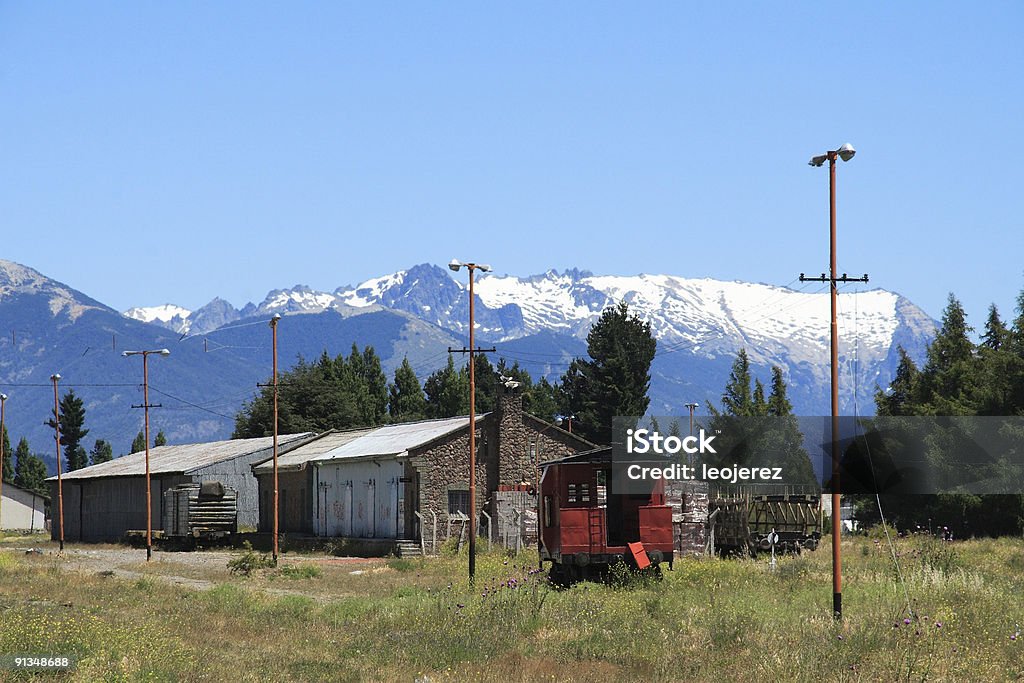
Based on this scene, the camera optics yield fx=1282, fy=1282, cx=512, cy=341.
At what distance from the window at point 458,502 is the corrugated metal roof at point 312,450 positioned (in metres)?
9.53

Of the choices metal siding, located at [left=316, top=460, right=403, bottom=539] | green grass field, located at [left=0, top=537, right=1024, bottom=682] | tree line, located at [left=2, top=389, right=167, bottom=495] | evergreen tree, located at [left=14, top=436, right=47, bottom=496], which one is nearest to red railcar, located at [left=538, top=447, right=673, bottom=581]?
green grass field, located at [left=0, top=537, right=1024, bottom=682]

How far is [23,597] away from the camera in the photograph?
1163 inches

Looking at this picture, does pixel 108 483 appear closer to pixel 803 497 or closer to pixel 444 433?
pixel 444 433

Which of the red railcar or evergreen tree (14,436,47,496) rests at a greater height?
the red railcar

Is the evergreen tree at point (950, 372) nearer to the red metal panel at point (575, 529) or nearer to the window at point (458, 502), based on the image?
the window at point (458, 502)

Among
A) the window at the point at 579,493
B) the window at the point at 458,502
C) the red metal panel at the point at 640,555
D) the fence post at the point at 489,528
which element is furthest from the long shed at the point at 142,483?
the red metal panel at the point at 640,555

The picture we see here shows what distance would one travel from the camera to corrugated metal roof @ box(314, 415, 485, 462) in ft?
170

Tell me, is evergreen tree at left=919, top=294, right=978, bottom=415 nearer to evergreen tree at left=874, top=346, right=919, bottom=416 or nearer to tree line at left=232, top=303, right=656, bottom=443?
evergreen tree at left=874, top=346, right=919, bottom=416

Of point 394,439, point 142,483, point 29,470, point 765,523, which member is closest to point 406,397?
point 29,470

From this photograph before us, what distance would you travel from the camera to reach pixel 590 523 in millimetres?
30203

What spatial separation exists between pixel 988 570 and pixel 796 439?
5702 centimetres

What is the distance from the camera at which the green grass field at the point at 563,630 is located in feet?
60.3

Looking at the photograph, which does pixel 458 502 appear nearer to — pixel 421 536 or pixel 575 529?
pixel 421 536

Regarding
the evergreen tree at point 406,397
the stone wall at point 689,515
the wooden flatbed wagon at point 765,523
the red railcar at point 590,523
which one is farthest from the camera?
the evergreen tree at point 406,397
